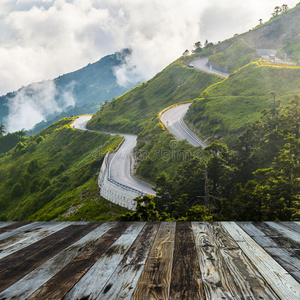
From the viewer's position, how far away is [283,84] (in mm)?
62531

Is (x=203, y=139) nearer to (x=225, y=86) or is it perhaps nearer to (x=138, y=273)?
(x=225, y=86)

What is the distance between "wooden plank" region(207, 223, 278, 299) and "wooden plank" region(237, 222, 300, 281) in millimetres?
323

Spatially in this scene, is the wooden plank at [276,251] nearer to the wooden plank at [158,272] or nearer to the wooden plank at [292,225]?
the wooden plank at [292,225]

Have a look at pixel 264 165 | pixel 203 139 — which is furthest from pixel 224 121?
pixel 264 165

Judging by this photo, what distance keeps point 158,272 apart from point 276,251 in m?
1.51

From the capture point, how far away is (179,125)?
65250 millimetres

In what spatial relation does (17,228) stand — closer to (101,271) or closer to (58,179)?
(101,271)

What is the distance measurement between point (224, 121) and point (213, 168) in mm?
29806

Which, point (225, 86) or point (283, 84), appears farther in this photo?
point (225, 86)

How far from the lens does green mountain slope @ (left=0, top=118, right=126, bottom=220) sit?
40.2 metres

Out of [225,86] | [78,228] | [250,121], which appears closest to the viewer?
[78,228]

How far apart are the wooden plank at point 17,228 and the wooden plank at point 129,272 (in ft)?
7.31

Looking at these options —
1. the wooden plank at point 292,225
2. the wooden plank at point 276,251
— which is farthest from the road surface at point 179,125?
the wooden plank at point 276,251

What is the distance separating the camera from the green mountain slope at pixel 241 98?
51.6 m
